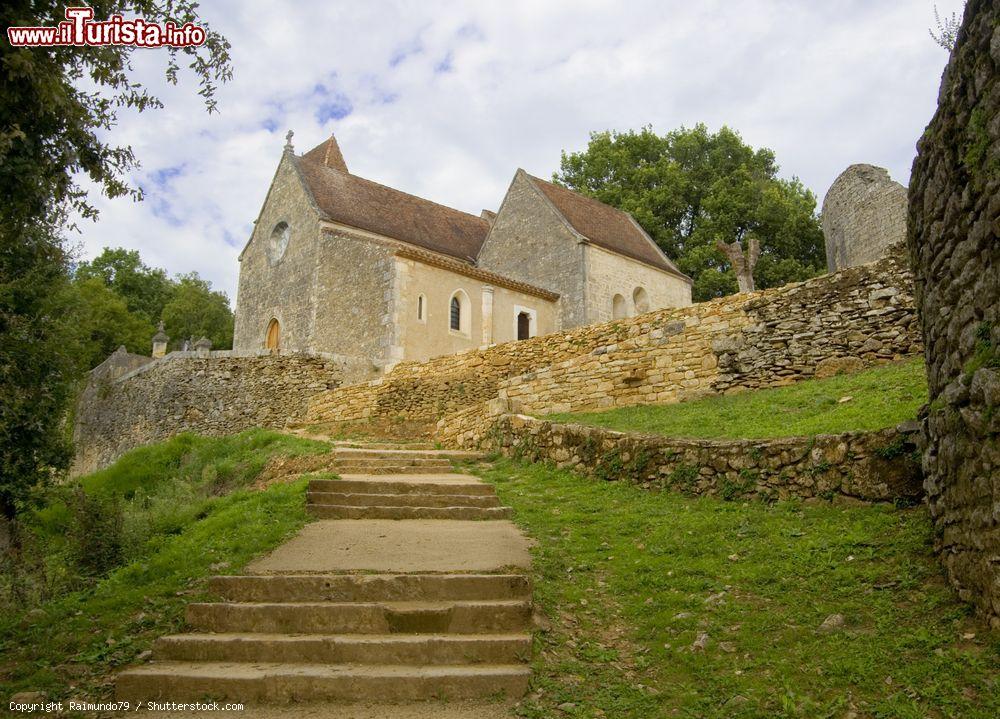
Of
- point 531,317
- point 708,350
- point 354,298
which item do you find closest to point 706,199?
point 531,317

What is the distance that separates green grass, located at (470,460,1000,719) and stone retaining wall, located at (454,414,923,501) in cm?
25

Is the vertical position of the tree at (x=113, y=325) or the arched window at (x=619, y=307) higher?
the tree at (x=113, y=325)

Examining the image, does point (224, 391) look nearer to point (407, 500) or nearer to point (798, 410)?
point (407, 500)

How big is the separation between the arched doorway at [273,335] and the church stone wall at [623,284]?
11.6 metres

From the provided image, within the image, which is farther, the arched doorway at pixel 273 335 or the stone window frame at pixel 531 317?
the arched doorway at pixel 273 335

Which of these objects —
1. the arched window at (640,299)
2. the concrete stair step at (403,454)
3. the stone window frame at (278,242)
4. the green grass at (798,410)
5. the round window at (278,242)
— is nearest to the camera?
the green grass at (798,410)

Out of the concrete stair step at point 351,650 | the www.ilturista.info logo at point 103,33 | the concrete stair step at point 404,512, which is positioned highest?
the www.ilturista.info logo at point 103,33

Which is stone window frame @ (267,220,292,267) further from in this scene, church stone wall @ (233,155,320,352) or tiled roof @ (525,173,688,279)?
tiled roof @ (525,173,688,279)

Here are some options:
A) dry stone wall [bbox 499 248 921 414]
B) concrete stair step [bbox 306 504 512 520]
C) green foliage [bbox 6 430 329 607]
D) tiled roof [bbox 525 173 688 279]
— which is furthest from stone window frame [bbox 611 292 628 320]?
concrete stair step [bbox 306 504 512 520]

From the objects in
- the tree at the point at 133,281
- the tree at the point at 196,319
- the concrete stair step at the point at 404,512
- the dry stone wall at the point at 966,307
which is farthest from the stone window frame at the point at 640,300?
the tree at the point at 133,281

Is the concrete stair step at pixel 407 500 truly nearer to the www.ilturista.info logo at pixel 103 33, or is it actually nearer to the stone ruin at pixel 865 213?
the www.ilturista.info logo at pixel 103 33

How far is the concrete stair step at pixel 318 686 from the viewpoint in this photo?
5.27 meters

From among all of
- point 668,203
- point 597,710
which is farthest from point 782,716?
point 668,203

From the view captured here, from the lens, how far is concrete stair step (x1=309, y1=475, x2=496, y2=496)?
34.3ft
